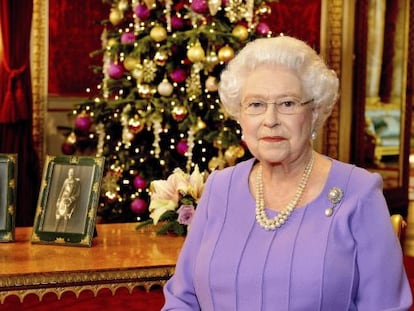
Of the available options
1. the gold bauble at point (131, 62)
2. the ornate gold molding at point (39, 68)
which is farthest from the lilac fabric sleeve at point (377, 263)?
the ornate gold molding at point (39, 68)

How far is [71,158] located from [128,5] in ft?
12.3

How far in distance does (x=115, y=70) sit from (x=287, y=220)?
4.55 metres

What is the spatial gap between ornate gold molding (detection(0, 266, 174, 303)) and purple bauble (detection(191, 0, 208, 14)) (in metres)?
3.60

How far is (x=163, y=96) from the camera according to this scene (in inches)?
263

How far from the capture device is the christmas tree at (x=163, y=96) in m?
6.41

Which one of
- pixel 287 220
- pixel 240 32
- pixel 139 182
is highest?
pixel 240 32

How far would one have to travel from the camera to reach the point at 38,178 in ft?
25.6

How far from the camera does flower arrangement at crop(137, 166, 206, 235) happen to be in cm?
351

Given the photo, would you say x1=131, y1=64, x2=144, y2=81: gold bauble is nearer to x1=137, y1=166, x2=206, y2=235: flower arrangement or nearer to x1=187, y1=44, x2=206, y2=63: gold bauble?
x1=187, y1=44, x2=206, y2=63: gold bauble

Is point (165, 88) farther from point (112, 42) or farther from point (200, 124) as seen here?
point (112, 42)

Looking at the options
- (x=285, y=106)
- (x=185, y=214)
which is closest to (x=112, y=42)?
(x=185, y=214)

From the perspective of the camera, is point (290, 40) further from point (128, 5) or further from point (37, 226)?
point (128, 5)

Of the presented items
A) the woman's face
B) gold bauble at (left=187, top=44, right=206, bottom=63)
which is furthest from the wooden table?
gold bauble at (left=187, top=44, right=206, bottom=63)

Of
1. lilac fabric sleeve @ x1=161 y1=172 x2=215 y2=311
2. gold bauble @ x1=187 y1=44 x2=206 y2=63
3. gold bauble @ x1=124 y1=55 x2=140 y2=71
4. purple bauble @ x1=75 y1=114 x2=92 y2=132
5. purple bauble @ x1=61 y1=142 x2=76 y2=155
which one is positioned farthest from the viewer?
purple bauble @ x1=61 y1=142 x2=76 y2=155
